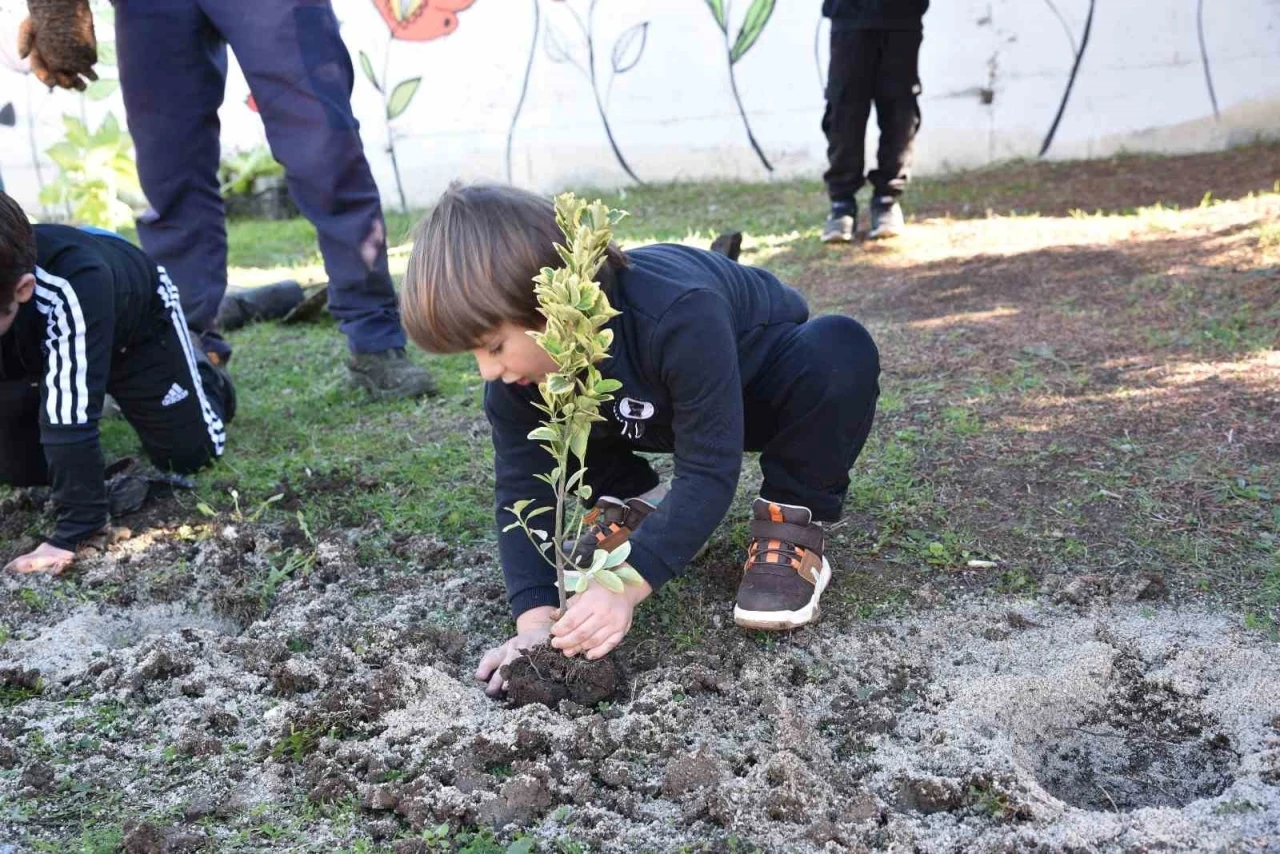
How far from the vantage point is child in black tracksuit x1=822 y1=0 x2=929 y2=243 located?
17.3 ft

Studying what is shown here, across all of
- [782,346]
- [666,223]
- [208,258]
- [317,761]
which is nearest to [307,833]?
[317,761]

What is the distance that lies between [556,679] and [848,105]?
4065mm

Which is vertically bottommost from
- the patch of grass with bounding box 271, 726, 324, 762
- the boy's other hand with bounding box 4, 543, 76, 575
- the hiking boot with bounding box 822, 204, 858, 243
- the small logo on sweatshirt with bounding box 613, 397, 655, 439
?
the patch of grass with bounding box 271, 726, 324, 762

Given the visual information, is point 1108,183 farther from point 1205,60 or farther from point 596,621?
point 596,621

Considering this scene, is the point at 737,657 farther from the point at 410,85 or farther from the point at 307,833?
the point at 410,85

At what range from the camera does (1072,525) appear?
104 inches

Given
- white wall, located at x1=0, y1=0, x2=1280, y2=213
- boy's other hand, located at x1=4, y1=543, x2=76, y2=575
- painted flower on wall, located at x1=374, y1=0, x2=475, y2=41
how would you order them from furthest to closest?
painted flower on wall, located at x1=374, y1=0, x2=475, y2=41
white wall, located at x1=0, y1=0, x2=1280, y2=213
boy's other hand, located at x1=4, y1=543, x2=76, y2=575

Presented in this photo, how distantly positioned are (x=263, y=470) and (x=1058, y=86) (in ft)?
20.0

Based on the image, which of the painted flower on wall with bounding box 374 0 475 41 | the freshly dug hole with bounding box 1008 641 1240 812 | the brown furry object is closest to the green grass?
the freshly dug hole with bounding box 1008 641 1240 812

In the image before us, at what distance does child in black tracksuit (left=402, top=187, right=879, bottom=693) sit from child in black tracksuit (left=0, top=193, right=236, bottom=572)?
127 centimetres

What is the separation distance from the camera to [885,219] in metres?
5.61

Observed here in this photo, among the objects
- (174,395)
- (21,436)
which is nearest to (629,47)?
(174,395)

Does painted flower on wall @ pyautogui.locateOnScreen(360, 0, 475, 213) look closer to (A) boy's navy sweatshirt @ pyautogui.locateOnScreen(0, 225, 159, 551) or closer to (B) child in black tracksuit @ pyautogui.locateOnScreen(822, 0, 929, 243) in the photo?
(B) child in black tracksuit @ pyautogui.locateOnScreen(822, 0, 929, 243)

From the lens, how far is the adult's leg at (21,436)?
3203 mm
